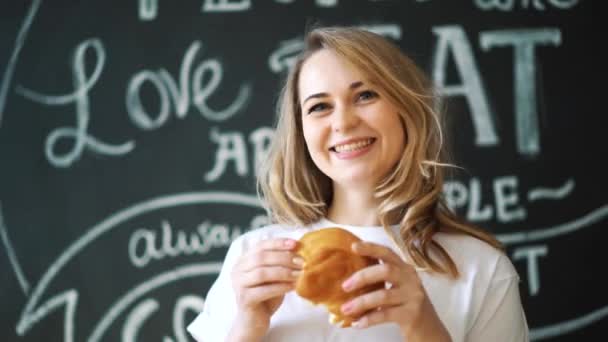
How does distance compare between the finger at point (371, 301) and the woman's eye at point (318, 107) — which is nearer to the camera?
the finger at point (371, 301)

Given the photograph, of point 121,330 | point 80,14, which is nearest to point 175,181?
point 121,330

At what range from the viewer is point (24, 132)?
1.83 metres

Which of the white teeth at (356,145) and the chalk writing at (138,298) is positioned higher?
the white teeth at (356,145)

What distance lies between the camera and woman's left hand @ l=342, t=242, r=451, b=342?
82cm

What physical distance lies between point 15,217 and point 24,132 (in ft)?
0.84

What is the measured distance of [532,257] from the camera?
1.71 m

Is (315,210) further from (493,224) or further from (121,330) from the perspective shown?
(121,330)

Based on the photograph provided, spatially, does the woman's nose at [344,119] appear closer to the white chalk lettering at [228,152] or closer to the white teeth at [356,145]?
the white teeth at [356,145]

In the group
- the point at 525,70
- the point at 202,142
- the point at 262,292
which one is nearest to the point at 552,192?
the point at 525,70

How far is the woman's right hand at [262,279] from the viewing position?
34.5 inches

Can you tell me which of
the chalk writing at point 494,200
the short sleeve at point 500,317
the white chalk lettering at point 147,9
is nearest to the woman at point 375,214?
the short sleeve at point 500,317

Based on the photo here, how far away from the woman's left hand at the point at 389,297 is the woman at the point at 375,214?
0.17 ft

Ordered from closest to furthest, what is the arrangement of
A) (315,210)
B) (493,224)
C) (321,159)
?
(321,159) < (315,210) < (493,224)

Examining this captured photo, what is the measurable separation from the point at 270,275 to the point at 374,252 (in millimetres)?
157
